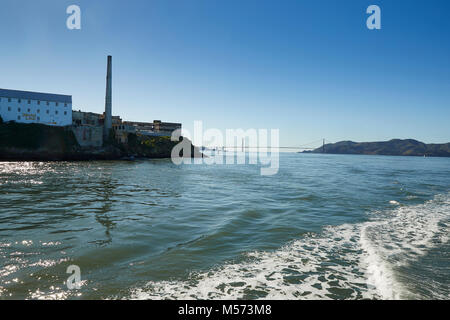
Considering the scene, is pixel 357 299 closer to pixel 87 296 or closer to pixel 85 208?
pixel 87 296

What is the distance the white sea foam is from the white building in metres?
76.6

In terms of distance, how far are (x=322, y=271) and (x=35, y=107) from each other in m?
81.3

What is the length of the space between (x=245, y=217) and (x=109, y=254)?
22.4ft

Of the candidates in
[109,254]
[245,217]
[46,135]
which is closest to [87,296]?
[109,254]

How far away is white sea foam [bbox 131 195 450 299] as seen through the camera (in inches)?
220

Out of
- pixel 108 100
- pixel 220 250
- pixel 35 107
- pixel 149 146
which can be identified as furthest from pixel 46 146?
pixel 220 250

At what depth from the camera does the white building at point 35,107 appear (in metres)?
63.0

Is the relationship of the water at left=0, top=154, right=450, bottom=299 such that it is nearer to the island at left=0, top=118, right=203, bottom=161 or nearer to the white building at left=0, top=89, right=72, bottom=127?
the island at left=0, top=118, right=203, bottom=161

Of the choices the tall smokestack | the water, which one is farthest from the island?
the water

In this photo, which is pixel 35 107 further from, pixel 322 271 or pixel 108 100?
pixel 322 271

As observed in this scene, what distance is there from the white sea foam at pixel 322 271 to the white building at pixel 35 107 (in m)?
76.6

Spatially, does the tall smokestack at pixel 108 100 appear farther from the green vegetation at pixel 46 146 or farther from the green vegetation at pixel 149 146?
the green vegetation at pixel 149 146

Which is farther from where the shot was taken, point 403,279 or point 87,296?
point 403,279

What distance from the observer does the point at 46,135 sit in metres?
61.0
